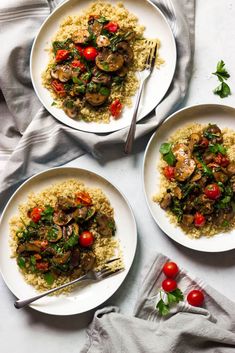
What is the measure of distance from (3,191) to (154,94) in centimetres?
180

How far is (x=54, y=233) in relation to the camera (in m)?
4.57

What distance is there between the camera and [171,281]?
15.7 ft

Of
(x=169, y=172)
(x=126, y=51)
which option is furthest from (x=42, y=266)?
(x=126, y=51)

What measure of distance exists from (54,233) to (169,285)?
4.11ft

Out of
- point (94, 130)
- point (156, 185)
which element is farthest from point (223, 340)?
point (94, 130)

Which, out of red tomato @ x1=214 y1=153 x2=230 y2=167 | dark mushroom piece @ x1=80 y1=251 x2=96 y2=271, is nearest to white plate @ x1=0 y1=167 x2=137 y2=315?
dark mushroom piece @ x1=80 y1=251 x2=96 y2=271

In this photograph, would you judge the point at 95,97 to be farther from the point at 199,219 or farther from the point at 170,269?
the point at 170,269

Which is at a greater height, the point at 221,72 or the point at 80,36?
the point at 80,36

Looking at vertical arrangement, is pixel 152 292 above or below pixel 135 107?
below

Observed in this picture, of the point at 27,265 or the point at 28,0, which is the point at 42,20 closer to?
the point at 28,0

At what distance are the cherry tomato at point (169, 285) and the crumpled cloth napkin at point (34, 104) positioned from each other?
145cm

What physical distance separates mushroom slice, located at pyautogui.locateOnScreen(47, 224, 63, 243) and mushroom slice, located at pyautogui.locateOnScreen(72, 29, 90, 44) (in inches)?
70.8

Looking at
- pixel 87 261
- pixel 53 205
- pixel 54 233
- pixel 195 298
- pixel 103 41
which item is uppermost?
pixel 103 41

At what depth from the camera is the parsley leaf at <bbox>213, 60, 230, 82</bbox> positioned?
4820 millimetres
